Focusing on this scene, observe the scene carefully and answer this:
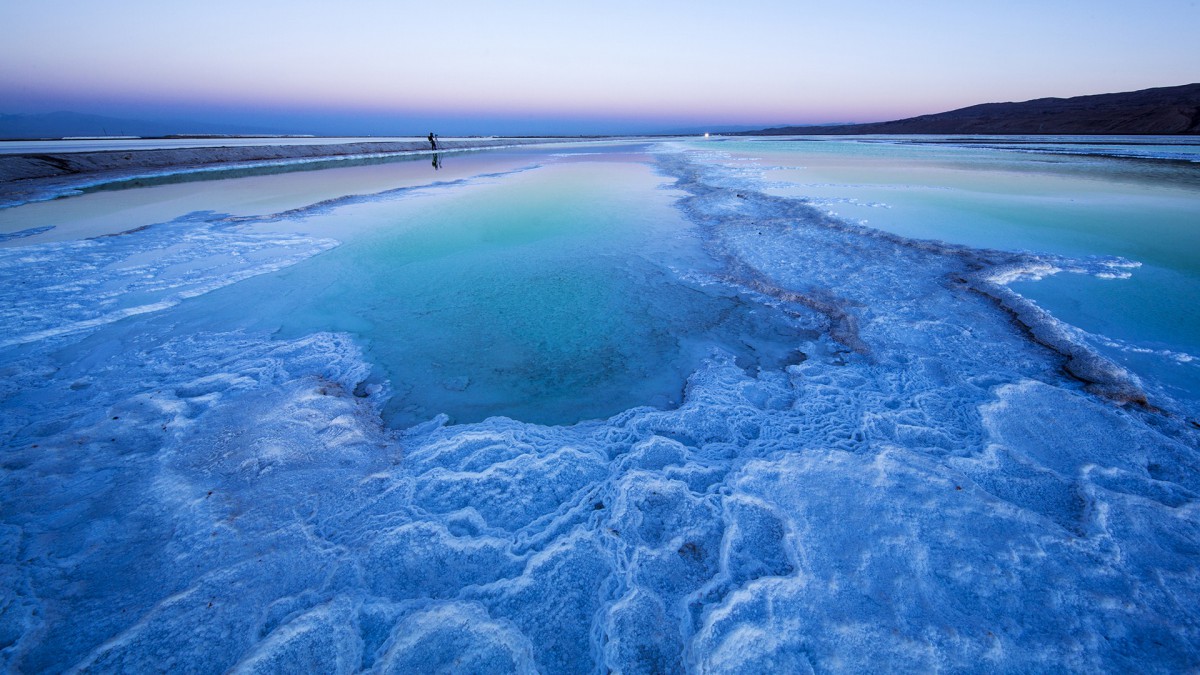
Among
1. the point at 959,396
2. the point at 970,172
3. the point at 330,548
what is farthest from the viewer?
the point at 970,172

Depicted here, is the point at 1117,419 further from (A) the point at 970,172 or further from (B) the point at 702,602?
(A) the point at 970,172

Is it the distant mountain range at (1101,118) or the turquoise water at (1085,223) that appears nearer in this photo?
the turquoise water at (1085,223)

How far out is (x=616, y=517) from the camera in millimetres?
2859

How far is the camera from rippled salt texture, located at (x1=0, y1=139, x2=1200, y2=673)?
2141 mm

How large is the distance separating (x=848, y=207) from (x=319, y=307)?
12.4 meters

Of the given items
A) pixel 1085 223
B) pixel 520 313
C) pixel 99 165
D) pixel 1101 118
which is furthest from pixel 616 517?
pixel 1101 118

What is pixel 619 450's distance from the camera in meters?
3.49

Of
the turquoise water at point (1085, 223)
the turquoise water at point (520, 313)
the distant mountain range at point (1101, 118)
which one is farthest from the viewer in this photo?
the distant mountain range at point (1101, 118)

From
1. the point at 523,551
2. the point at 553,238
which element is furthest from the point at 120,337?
the point at 553,238

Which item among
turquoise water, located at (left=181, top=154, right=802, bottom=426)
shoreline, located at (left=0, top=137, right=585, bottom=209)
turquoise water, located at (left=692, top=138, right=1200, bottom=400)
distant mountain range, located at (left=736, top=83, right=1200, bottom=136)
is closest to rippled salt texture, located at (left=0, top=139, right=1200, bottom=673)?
turquoise water, located at (left=181, top=154, right=802, bottom=426)

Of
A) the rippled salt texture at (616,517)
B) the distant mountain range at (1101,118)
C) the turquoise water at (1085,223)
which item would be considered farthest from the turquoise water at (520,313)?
the distant mountain range at (1101,118)

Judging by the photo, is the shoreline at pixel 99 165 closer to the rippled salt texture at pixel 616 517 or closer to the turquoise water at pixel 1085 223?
the rippled salt texture at pixel 616 517

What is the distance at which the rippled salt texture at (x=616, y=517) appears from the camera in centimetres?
214

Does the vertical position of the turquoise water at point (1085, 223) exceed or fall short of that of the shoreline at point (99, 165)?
it falls short
